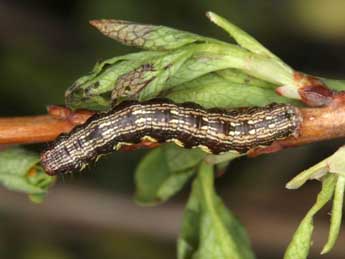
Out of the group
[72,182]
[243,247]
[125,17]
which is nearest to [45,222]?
[72,182]

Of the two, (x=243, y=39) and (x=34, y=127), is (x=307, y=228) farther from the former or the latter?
(x=34, y=127)

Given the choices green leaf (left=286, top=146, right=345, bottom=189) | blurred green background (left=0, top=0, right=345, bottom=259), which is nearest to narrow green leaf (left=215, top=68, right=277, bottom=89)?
green leaf (left=286, top=146, right=345, bottom=189)

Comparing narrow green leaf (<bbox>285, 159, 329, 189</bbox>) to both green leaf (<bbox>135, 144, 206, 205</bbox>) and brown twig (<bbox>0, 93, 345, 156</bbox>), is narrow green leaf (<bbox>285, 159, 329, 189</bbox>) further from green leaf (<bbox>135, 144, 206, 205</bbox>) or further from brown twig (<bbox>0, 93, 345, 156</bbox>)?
green leaf (<bbox>135, 144, 206, 205</bbox>)

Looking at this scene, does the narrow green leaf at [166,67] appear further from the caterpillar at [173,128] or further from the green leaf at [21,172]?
the green leaf at [21,172]

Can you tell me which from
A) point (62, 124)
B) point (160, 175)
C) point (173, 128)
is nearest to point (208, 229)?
point (160, 175)

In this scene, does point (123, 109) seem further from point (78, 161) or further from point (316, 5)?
point (316, 5)
